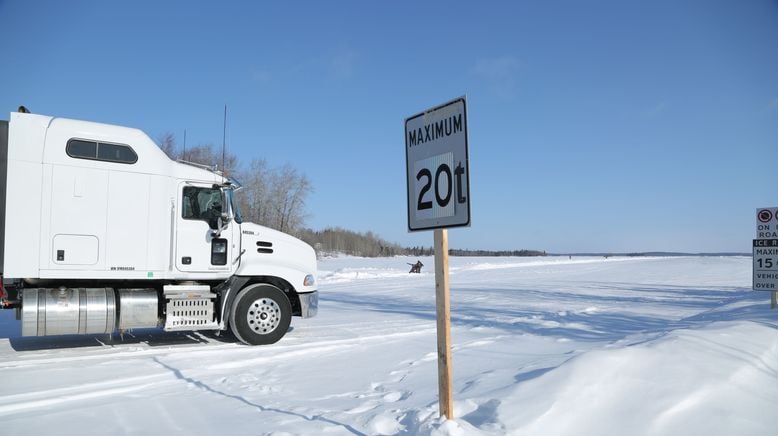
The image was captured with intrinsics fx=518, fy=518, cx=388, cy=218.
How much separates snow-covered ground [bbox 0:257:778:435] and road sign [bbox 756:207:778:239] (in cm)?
325

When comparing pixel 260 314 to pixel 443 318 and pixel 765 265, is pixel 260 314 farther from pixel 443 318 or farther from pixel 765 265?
pixel 765 265

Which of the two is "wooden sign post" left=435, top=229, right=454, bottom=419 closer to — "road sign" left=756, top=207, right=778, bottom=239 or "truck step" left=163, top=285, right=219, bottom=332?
"truck step" left=163, top=285, right=219, bottom=332

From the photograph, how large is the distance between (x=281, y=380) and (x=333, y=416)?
1.88m

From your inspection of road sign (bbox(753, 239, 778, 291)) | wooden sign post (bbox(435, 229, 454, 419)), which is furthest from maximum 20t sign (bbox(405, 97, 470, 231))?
road sign (bbox(753, 239, 778, 291))

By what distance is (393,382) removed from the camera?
21.1 feet

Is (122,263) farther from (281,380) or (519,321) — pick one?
(519,321)

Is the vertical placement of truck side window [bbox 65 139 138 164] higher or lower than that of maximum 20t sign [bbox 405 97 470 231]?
higher

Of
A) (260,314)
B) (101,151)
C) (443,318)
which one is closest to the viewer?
(443,318)

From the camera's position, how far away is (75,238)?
8.07m

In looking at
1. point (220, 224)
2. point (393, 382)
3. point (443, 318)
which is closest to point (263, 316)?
point (220, 224)

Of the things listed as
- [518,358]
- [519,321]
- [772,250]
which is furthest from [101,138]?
[772,250]

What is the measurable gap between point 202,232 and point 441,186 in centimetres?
633

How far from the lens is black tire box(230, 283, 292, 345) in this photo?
9.09 metres

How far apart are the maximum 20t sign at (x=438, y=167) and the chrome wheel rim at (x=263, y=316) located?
587 cm
